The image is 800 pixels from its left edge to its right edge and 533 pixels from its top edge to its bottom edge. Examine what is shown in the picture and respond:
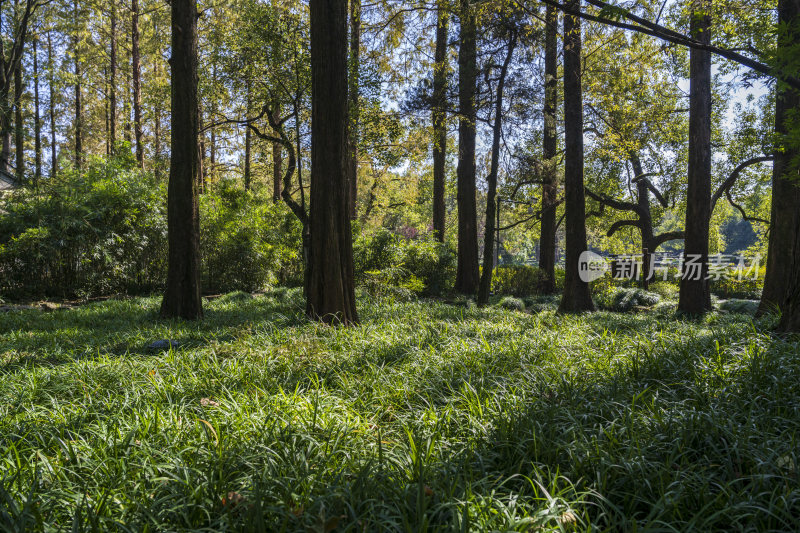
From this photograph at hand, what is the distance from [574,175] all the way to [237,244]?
8.57 m

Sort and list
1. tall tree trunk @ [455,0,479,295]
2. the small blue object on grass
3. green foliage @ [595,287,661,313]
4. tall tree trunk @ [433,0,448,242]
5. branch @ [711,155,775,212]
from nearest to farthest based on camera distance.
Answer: the small blue object on grass
branch @ [711,155,775,212]
tall tree trunk @ [433,0,448,242]
green foliage @ [595,287,661,313]
tall tree trunk @ [455,0,479,295]

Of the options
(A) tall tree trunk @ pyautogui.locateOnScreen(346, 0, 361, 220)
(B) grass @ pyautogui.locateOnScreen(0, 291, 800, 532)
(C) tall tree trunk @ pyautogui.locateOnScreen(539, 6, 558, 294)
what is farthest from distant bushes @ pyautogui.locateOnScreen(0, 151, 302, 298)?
(C) tall tree trunk @ pyautogui.locateOnScreen(539, 6, 558, 294)

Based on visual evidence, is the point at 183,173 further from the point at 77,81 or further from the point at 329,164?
the point at 77,81

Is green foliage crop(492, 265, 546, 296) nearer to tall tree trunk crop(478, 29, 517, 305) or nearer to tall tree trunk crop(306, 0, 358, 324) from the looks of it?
tall tree trunk crop(478, 29, 517, 305)

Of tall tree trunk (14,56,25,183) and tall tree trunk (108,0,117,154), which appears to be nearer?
tall tree trunk (14,56,25,183)

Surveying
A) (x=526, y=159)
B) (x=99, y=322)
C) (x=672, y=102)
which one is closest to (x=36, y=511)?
(x=99, y=322)

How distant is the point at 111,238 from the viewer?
897 centimetres

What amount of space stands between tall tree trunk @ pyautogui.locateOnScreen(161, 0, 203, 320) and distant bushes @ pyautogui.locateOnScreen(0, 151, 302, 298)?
372 cm

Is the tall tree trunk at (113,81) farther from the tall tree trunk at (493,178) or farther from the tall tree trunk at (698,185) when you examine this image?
the tall tree trunk at (698,185)

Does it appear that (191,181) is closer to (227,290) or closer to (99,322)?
(99,322)

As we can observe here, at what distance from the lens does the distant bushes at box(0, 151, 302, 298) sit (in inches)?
327

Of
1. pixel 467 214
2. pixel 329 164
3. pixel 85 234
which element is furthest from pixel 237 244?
pixel 329 164

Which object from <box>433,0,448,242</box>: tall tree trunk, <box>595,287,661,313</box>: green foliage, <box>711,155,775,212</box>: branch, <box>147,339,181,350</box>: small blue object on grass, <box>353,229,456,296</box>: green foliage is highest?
<box>433,0,448,242</box>: tall tree trunk

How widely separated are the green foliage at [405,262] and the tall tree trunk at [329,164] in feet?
14.9
